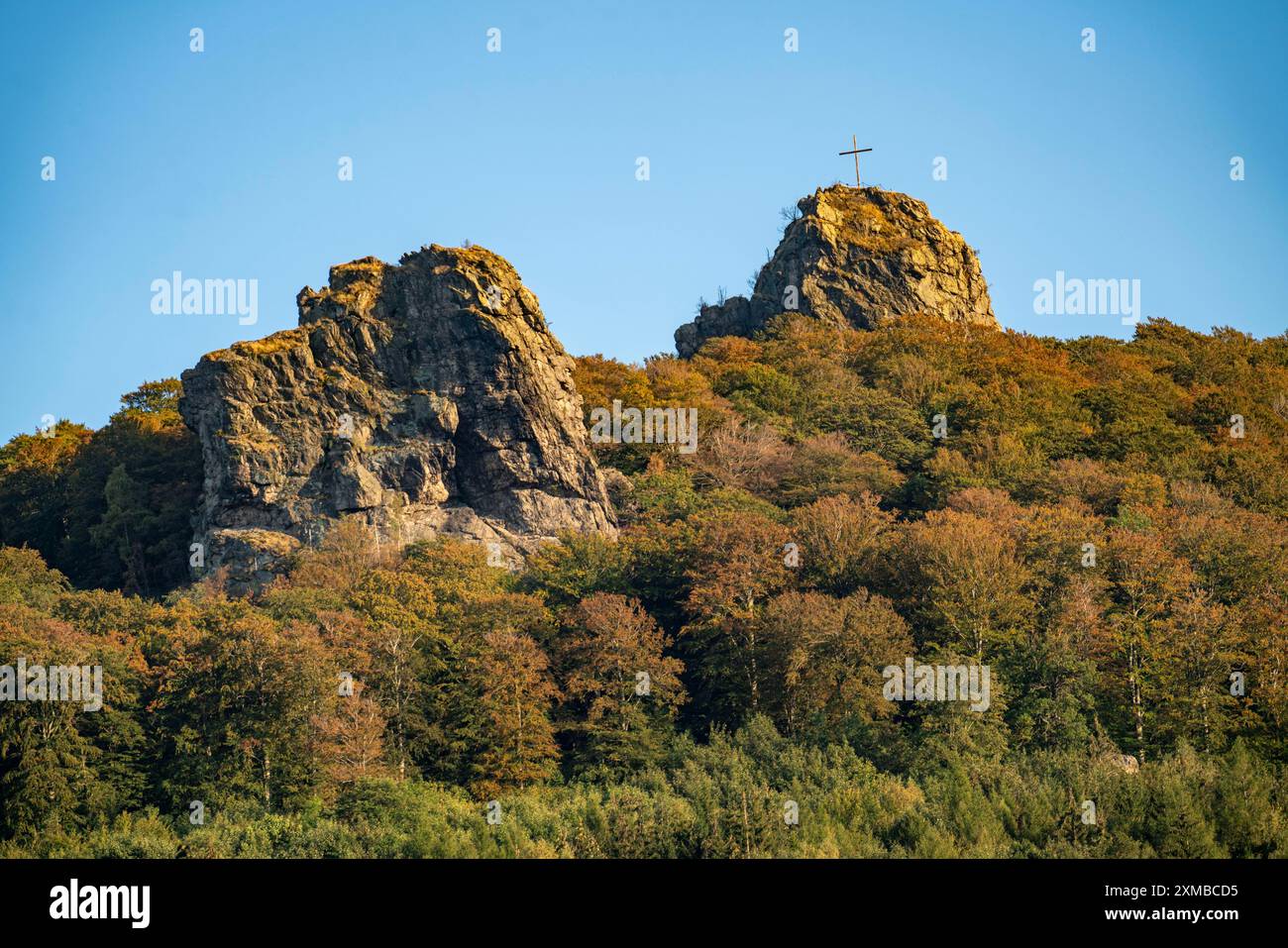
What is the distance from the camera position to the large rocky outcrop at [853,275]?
94000mm

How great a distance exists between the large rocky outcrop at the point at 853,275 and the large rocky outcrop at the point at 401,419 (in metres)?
30.8

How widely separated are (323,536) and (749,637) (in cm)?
1617

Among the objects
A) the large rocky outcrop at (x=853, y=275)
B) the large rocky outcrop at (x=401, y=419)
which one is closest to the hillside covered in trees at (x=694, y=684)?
the large rocky outcrop at (x=401, y=419)

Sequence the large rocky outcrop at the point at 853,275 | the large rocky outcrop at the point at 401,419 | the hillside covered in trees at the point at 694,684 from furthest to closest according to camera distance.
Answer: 1. the large rocky outcrop at the point at 853,275
2. the large rocky outcrop at the point at 401,419
3. the hillside covered in trees at the point at 694,684

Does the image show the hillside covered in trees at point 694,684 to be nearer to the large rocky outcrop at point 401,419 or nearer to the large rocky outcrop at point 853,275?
the large rocky outcrop at point 401,419

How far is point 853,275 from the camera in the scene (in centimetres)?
9494

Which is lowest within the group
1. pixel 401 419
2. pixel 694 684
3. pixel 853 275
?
pixel 694 684

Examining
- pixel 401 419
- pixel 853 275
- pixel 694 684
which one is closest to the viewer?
pixel 694 684

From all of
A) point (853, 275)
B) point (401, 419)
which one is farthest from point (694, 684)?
point (853, 275)

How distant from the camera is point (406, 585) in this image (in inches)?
1996

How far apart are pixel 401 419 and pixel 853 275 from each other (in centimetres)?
4086

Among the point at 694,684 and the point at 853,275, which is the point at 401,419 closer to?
the point at 694,684
